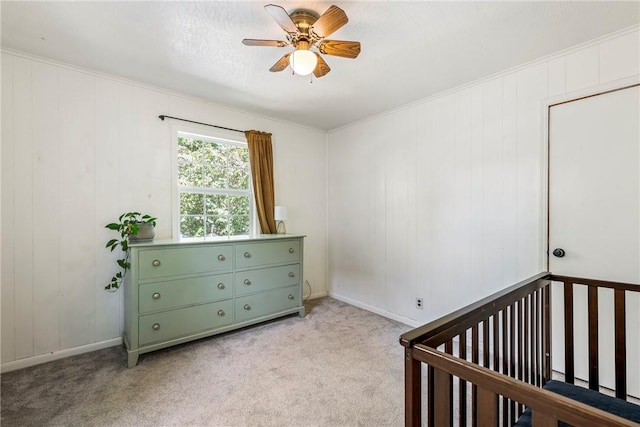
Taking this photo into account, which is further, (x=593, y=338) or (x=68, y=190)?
(x=68, y=190)

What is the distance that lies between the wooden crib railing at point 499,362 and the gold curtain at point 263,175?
2.62 meters

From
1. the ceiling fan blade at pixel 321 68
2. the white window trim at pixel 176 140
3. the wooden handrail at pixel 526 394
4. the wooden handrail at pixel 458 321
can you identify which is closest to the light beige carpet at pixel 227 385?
the wooden handrail at pixel 458 321

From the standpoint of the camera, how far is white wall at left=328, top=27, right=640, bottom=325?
2.20 m

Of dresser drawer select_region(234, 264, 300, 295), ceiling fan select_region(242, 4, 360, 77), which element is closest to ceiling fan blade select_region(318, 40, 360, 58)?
ceiling fan select_region(242, 4, 360, 77)

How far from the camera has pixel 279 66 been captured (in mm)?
2035

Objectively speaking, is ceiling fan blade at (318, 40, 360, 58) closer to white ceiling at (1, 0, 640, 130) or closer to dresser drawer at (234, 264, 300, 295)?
white ceiling at (1, 0, 640, 130)

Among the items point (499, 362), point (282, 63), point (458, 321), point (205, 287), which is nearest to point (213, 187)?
point (205, 287)

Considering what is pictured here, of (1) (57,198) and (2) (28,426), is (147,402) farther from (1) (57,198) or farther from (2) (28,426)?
(1) (57,198)

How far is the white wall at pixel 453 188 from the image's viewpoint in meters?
2.20

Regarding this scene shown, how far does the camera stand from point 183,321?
2.47 metres

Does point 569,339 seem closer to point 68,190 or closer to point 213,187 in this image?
point 213,187

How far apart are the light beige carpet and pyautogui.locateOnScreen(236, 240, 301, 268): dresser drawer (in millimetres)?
703

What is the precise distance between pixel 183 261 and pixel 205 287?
1.04ft

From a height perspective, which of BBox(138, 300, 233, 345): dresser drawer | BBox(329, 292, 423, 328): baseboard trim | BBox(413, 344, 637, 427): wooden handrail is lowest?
BBox(329, 292, 423, 328): baseboard trim
